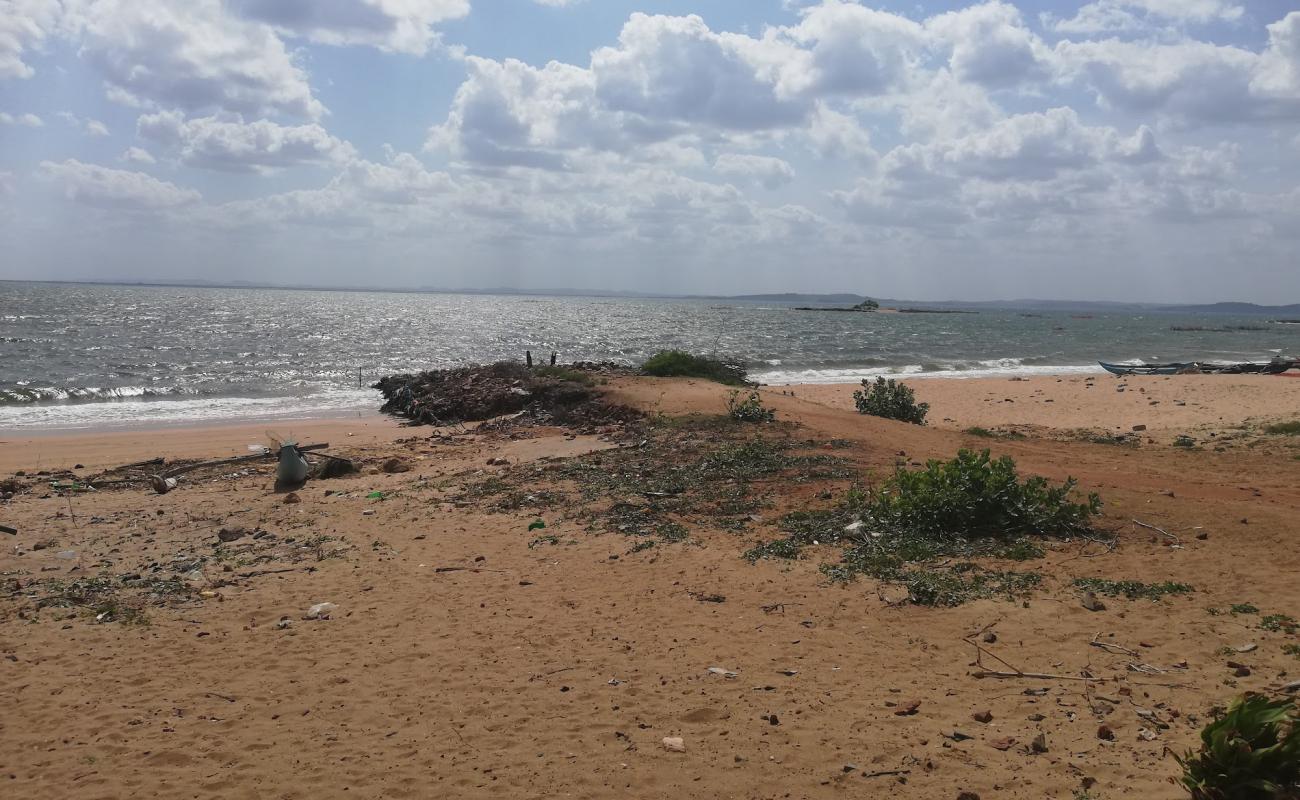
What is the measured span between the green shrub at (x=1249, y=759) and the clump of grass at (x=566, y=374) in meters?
15.3

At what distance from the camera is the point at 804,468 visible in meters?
10.5

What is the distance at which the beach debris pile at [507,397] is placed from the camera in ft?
55.6

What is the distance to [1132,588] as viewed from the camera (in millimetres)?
6094

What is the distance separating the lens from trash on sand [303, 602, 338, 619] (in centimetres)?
662

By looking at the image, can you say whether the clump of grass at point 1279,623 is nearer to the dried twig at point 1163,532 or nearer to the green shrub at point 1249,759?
the dried twig at point 1163,532

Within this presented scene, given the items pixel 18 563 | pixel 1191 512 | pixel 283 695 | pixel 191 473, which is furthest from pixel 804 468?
pixel 191 473

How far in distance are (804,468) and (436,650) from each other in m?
5.90

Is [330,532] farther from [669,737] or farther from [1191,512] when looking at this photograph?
[1191,512]

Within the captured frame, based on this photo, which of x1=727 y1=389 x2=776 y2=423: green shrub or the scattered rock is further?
x1=727 y1=389 x2=776 y2=423: green shrub

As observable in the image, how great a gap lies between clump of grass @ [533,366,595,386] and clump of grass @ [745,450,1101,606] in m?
10.6

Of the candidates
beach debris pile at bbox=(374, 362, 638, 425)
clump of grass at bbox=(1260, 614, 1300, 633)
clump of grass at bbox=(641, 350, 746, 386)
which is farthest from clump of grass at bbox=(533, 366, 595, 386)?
clump of grass at bbox=(1260, 614, 1300, 633)

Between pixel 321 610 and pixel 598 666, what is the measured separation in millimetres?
2705

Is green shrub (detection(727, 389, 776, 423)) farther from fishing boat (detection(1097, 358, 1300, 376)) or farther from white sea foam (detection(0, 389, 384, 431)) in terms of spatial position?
fishing boat (detection(1097, 358, 1300, 376))

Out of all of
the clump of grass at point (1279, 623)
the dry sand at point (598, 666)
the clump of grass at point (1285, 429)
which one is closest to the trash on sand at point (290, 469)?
the dry sand at point (598, 666)
